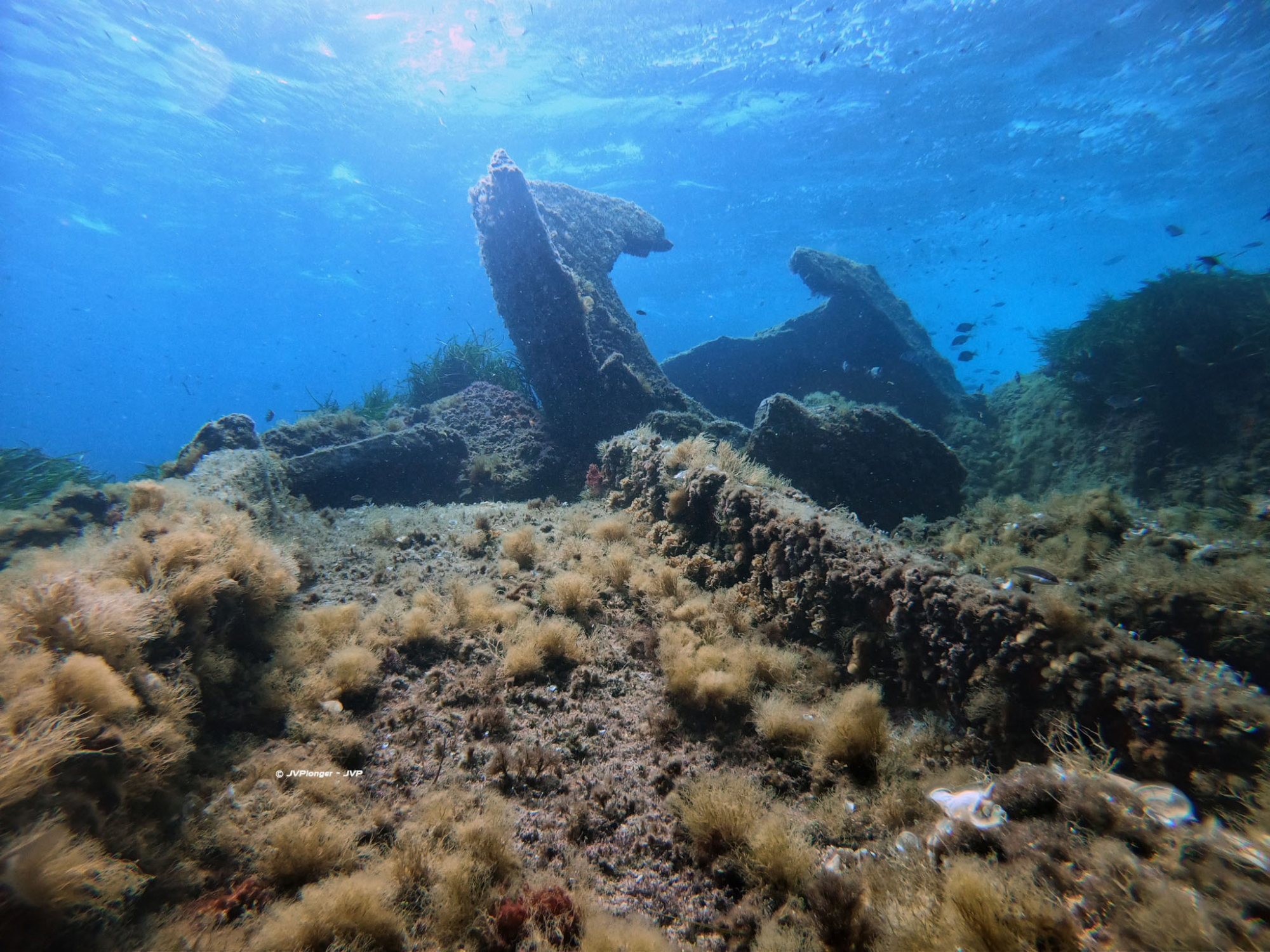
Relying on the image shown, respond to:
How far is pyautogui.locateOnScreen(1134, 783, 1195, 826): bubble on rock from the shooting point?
211 cm

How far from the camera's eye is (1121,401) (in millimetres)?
11375

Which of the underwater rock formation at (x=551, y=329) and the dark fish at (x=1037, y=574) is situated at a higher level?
the underwater rock formation at (x=551, y=329)

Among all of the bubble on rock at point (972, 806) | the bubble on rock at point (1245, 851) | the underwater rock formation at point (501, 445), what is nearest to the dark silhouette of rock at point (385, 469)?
the underwater rock formation at point (501, 445)

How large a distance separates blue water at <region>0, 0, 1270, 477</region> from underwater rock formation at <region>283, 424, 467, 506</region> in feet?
45.3

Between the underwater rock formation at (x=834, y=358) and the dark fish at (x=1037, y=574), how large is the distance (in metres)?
14.7

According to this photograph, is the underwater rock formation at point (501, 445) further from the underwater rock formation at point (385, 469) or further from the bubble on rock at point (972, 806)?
the bubble on rock at point (972, 806)

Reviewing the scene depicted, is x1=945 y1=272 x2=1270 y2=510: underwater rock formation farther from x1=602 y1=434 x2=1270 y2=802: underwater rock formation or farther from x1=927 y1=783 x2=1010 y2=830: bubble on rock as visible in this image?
x1=927 y1=783 x2=1010 y2=830: bubble on rock

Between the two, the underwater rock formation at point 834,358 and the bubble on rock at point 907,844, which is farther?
the underwater rock formation at point 834,358

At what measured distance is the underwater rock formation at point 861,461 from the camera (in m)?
9.23

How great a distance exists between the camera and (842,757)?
3332mm

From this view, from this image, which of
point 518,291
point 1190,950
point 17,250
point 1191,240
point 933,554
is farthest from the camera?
point 1191,240

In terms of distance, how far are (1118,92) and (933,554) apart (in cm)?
3187

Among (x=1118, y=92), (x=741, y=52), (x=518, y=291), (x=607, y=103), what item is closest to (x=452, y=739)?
(x=518, y=291)

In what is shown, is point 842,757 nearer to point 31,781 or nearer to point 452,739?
point 452,739
